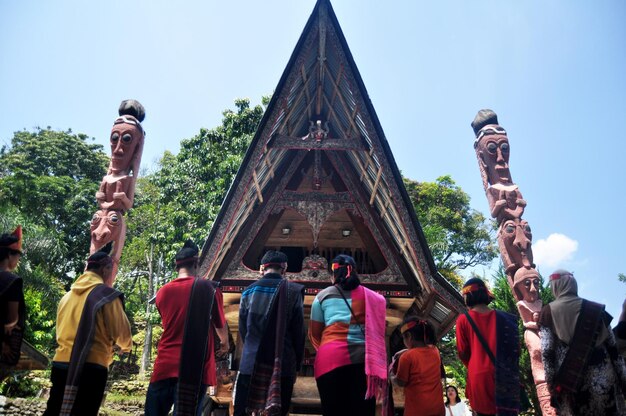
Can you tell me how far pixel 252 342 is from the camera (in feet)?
12.3

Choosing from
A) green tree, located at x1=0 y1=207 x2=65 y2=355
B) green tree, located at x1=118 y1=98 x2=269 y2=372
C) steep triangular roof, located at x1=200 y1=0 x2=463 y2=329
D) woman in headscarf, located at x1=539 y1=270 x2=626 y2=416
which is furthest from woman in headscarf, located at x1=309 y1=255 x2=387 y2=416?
green tree, located at x1=0 y1=207 x2=65 y2=355

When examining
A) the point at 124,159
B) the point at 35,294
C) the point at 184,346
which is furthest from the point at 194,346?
the point at 35,294

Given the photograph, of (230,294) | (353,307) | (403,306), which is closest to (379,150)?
(403,306)

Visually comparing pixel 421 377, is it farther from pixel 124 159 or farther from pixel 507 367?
pixel 124 159

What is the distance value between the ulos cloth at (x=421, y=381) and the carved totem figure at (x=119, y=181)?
3.38 meters

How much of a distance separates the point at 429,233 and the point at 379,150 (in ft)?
53.0

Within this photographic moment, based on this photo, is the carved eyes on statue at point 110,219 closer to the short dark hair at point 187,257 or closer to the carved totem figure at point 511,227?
the short dark hair at point 187,257

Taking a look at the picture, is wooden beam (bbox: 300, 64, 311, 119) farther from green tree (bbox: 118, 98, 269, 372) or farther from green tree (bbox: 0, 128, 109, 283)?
green tree (bbox: 0, 128, 109, 283)

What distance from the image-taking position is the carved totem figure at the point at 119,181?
5543 millimetres

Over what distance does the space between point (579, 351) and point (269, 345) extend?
7.49 feet

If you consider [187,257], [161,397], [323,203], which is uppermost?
[323,203]

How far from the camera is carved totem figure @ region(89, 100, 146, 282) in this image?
554 cm

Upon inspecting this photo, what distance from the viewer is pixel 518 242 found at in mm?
6504

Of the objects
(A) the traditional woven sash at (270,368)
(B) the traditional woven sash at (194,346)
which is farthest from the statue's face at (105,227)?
(A) the traditional woven sash at (270,368)
